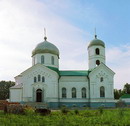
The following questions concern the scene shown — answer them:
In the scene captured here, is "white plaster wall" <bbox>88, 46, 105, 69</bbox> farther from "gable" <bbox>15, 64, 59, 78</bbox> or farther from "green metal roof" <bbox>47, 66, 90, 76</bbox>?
"gable" <bbox>15, 64, 59, 78</bbox>

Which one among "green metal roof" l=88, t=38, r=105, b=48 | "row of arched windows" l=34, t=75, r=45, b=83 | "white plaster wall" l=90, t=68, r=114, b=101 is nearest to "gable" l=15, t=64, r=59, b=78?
"row of arched windows" l=34, t=75, r=45, b=83

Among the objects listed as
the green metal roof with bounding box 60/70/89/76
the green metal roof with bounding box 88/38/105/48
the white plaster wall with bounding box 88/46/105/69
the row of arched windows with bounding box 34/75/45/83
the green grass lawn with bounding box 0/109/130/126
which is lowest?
the green grass lawn with bounding box 0/109/130/126

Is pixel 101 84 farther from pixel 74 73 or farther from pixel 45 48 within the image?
pixel 45 48

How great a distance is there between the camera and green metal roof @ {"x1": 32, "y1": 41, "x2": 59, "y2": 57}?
41.1 metres

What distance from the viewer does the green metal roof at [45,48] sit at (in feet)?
135

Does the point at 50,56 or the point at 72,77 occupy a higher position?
the point at 50,56

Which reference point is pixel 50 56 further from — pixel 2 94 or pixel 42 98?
pixel 2 94

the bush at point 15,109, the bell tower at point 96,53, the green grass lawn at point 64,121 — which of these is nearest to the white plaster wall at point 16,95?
the bell tower at point 96,53

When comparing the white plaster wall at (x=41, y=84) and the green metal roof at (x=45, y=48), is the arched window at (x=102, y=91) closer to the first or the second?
the white plaster wall at (x=41, y=84)

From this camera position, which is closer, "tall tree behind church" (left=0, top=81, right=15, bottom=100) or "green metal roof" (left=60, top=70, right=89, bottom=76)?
"green metal roof" (left=60, top=70, right=89, bottom=76)

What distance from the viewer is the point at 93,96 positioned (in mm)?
38375

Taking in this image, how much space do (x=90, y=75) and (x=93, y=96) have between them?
362 centimetres

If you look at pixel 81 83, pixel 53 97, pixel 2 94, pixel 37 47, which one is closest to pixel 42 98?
pixel 53 97

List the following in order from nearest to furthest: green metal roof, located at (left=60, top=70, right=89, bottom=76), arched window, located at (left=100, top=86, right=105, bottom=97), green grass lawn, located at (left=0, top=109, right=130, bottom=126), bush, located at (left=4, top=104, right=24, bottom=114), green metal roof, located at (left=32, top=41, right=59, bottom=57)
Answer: green grass lawn, located at (left=0, top=109, right=130, bottom=126), bush, located at (left=4, top=104, right=24, bottom=114), arched window, located at (left=100, top=86, right=105, bottom=97), green metal roof, located at (left=60, top=70, right=89, bottom=76), green metal roof, located at (left=32, top=41, right=59, bottom=57)
